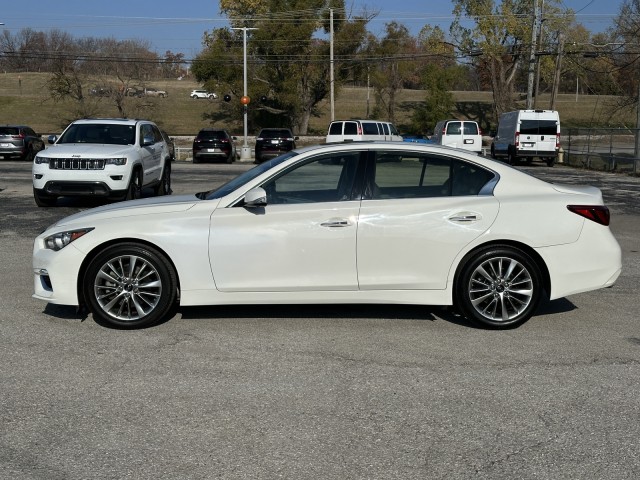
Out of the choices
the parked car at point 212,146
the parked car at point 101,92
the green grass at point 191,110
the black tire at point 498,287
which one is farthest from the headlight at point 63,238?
the parked car at point 101,92

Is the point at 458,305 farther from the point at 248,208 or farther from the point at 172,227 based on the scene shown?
the point at 172,227

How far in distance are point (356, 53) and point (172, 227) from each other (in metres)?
62.4

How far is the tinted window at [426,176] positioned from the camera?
6.67 metres

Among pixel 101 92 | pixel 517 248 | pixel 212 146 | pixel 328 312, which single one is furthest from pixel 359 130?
pixel 101 92

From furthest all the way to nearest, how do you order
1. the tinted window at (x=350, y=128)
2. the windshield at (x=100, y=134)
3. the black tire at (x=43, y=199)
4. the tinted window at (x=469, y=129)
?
1. the tinted window at (x=469, y=129)
2. the tinted window at (x=350, y=128)
3. the windshield at (x=100, y=134)
4. the black tire at (x=43, y=199)

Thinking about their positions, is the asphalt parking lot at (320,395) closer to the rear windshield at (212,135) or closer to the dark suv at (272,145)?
the rear windshield at (212,135)

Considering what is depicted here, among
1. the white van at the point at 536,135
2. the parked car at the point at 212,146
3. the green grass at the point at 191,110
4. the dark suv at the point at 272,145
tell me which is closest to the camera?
the white van at the point at 536,135

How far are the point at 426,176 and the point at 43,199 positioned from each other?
10.5m

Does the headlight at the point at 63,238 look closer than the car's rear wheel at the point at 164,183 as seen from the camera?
Yes

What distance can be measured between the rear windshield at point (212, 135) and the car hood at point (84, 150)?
22999 mm

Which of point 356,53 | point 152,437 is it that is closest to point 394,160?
point 152,437

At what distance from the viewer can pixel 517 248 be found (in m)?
6.62

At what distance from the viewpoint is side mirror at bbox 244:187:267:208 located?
6309 mm

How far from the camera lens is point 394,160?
6727 millimetres
